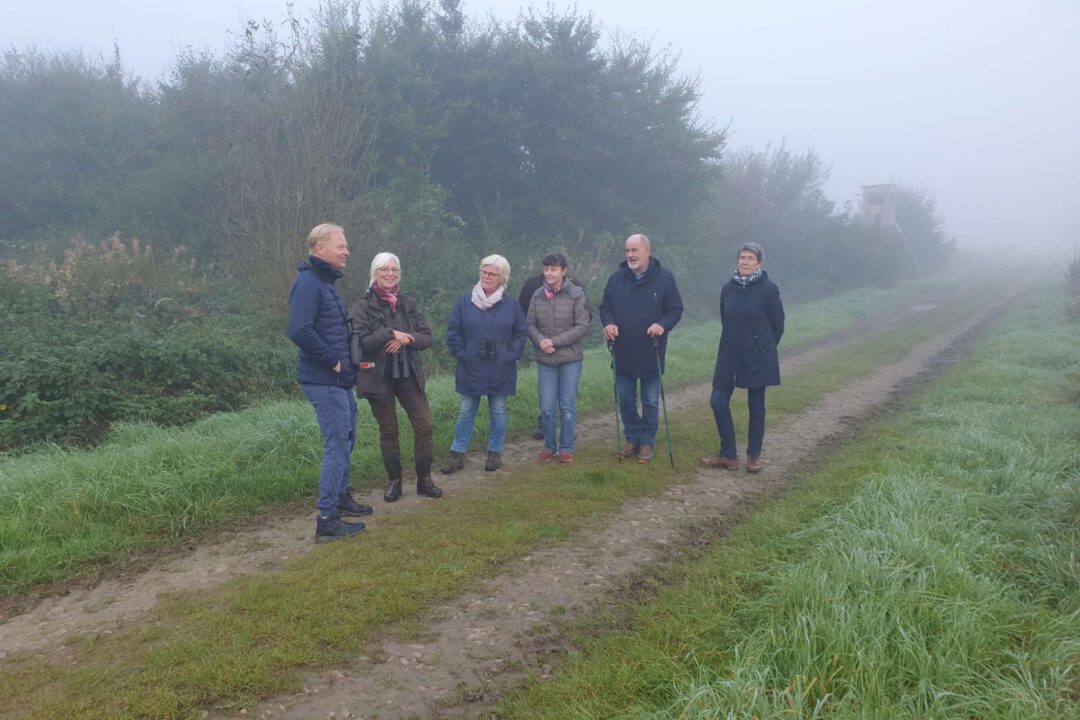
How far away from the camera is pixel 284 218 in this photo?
40.3 ft

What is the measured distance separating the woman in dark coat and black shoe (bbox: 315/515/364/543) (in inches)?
30.7

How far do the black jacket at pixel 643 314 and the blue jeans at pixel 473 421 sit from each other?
125 centimetres

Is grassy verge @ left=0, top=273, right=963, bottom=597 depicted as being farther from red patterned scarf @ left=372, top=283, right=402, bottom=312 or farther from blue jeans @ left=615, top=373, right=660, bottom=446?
blue jeans @ left=615, top=373, right=660, bottom=446

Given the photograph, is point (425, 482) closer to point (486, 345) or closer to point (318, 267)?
point (486, 345)

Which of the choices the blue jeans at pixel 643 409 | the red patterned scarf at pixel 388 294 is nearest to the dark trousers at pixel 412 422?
the red patterned scarf at pixel 388 294

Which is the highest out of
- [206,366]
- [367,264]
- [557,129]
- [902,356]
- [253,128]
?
[557,129]

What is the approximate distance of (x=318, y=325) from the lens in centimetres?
464

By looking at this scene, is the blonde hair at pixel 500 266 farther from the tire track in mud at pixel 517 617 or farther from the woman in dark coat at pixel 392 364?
the tire track in mud at pixel 517 617

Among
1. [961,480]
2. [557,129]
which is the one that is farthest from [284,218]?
[961,480]

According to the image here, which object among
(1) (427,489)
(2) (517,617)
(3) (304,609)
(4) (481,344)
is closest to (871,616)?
(2) (517,617)

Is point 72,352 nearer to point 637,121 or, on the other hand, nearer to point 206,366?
point 206,366

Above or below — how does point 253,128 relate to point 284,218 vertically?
above

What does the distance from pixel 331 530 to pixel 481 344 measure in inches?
88.9

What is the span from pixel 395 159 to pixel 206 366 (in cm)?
981
